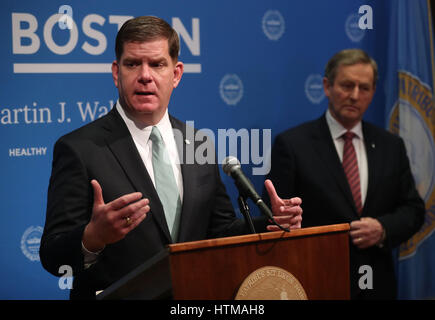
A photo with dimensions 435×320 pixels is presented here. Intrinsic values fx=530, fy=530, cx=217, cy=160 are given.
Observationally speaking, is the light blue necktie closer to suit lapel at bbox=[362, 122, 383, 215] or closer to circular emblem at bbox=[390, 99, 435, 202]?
suit lapel at bbox=[362, 122, 383, 215]

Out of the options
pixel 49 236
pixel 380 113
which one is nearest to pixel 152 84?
pixel 49 236

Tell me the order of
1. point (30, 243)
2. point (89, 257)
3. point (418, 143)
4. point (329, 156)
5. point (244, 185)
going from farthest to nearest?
1. point (418, 143)
2. point (329, 156)
3. point (30, 243)
4. point (89, 257)
5. point (244, 185)

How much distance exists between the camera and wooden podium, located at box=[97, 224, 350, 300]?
154 centimetres

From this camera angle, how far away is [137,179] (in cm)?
218

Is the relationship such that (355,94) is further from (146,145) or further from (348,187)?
(146,145)

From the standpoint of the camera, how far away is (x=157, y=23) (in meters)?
2.33

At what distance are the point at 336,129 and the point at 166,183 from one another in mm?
1557

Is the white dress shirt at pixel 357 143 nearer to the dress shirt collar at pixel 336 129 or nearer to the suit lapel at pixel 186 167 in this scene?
the dress shirt collar at pixel 336 129

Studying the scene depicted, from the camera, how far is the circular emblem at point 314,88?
381 cm

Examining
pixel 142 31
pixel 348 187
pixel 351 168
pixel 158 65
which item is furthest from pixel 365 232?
pixel 142 31

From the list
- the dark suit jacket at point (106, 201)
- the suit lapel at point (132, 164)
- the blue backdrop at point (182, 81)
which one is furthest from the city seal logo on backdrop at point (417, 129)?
the suit lapel at point (132, 164)

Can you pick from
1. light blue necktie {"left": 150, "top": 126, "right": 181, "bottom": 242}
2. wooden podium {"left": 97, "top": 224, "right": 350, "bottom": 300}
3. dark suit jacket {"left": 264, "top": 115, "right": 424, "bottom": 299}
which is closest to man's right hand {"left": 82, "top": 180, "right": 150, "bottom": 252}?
wooden podium {"left": 97, "top": 224, "right": 350, "bottom": 300}
